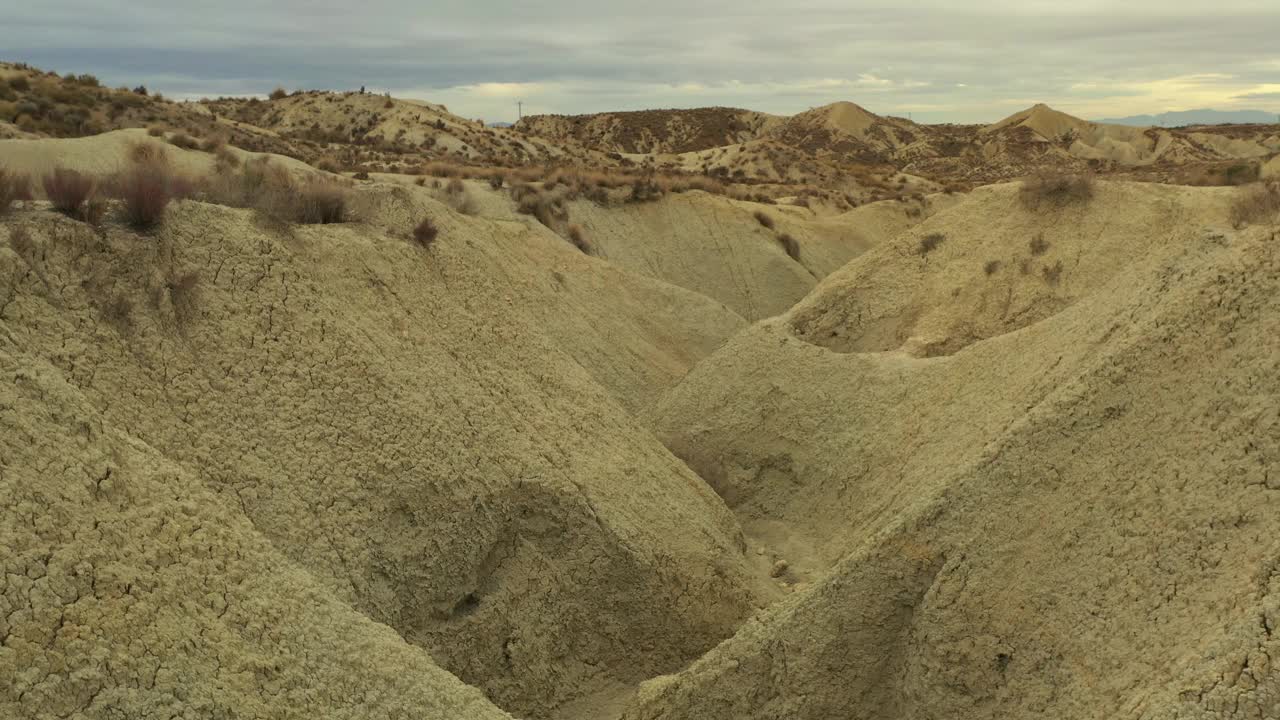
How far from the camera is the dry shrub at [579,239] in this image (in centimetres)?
2409

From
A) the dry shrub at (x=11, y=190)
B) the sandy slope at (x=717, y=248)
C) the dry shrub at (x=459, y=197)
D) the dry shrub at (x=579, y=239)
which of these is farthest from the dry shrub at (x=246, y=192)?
the sandy slope at (x=717, y=248)

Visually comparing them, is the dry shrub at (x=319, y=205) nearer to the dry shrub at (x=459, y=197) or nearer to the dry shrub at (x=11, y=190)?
the dry shrub at (x=11, y=190)

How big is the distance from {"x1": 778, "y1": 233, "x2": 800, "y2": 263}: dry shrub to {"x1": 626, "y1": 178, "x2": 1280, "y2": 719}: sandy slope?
1885 centimetres

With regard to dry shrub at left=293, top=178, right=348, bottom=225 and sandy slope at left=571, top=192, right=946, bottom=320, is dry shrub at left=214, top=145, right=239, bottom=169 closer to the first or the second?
dry shrub at left=293, top=178, right=348, bottom=225

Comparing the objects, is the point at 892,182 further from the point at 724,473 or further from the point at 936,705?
the point at 936,705

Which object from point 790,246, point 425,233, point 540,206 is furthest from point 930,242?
point 790,246

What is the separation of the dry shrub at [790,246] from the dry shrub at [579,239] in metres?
7.16

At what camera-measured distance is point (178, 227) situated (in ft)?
28.1

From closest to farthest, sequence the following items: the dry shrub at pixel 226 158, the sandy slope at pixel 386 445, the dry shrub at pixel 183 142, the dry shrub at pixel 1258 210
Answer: the sandy slope at pixel 386 445, the dry shrub at pixel 1258 210, the dry shrub at pixel 226 158, the dry shrub at pixel 183 142

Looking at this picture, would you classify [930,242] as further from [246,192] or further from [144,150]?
[144,150]

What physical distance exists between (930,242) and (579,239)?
10170mm

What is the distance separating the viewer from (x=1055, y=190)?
15.7m

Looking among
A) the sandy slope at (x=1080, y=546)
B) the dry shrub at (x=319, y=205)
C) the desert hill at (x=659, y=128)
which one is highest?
the desert hill at (x=659, y=128)

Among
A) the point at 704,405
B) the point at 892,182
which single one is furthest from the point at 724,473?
the point at 892,182
